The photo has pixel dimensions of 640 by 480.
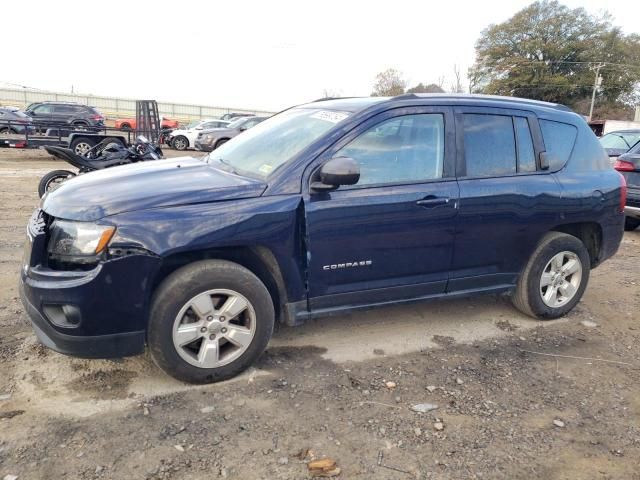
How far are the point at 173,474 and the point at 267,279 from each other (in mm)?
1323

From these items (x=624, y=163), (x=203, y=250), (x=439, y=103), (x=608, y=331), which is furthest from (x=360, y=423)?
(x=624, y=163)

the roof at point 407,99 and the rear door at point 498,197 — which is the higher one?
the roof at point 407,99

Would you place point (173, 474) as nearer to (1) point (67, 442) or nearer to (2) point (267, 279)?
(1) point (67, 442)

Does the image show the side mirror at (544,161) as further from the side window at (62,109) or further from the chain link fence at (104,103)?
the chain link fence at (104,103)

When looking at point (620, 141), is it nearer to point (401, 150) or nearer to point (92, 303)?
point (401, 150)

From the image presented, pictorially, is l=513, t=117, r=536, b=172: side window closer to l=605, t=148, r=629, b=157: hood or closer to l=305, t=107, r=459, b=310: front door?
l=305, t=107, r=459, b=310: front door

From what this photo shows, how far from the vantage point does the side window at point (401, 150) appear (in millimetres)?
3510

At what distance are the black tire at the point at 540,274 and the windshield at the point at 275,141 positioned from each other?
2022 mm

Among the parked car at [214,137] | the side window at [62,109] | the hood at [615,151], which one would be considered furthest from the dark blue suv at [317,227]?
the side window at [62,109]

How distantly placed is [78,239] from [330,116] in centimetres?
188

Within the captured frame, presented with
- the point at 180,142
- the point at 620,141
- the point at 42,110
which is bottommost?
the point at 620,141

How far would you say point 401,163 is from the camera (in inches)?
143

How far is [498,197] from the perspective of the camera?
3.87 meters

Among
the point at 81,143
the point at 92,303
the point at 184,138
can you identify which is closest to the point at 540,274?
the point at 92,303
